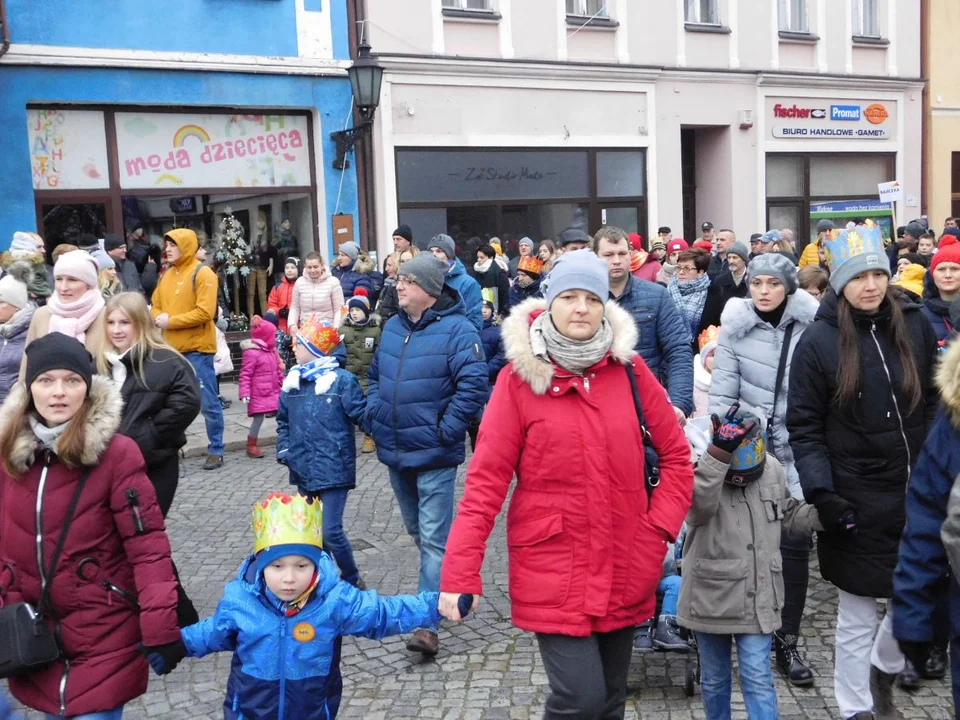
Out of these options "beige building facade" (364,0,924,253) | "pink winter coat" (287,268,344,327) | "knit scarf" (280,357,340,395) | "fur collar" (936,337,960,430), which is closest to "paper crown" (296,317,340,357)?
"knit scarf" (280,357,340,395)

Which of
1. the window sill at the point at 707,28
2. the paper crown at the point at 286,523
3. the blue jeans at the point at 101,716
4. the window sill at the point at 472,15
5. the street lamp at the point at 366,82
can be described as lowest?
the blue jeans at the point at 101,716

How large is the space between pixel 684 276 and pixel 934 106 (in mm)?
17261

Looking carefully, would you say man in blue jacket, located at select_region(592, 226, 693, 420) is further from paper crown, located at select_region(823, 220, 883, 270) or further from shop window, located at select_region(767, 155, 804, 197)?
shop window, located at select_region(767, 155, 804, 197)

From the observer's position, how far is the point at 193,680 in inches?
193

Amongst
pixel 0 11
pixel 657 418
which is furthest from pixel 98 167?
pixel 657 418

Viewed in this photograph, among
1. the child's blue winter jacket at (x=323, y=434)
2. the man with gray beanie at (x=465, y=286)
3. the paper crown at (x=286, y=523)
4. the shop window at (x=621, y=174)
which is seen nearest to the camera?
the paper crown at (x=286, y=523)

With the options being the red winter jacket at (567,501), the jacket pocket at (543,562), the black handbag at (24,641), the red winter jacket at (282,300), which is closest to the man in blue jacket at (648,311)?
the red winter jacket at (567,501)

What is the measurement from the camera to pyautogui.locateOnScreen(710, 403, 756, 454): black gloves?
3.60 metres

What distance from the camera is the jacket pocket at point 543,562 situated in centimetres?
328

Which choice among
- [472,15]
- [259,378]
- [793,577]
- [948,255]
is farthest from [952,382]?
[472,15]

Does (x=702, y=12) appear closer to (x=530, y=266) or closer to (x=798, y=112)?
(x=798, y=112)

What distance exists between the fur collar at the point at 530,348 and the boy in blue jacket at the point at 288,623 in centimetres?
82

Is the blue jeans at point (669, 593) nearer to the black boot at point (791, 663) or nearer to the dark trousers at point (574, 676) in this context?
the black boot at point (791, 663)

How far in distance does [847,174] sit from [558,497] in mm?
20155
